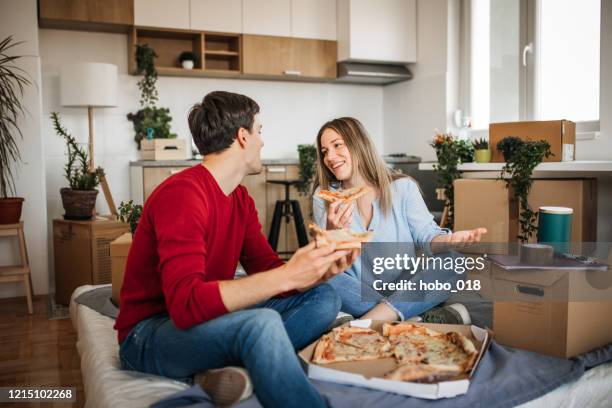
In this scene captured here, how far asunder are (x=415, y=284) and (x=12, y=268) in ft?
9.49

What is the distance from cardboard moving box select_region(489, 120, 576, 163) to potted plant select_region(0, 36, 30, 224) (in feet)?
10.6

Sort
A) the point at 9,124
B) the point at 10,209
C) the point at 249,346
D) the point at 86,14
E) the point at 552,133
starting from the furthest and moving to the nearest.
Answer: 1. the point at 86,14
2. the point at 9,124
3. the point at 10,209
4. the point at 552,133
5. the point at 249,346

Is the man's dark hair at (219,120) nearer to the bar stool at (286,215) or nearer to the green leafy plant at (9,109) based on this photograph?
the green leafy plant at (9,109)

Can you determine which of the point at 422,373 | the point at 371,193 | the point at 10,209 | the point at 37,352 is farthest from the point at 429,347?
the point at 10,209

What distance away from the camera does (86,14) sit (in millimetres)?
4586

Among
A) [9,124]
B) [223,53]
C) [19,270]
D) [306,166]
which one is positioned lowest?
[19,270]

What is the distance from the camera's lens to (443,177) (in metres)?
4.14

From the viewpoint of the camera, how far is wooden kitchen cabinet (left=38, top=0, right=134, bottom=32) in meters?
4.50

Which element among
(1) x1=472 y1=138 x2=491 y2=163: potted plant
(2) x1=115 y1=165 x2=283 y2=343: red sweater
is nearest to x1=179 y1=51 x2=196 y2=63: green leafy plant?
(1) x1=472 y1=138 x2=491 y2=163: potted plant

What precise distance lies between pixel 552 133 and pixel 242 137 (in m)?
2.50

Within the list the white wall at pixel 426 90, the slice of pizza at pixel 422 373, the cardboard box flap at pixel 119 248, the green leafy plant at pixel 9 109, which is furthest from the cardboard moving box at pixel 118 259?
the white wall at pixel 426 90

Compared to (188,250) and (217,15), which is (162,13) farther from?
(188,250)

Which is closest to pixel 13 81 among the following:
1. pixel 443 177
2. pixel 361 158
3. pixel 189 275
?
pixel 361 158

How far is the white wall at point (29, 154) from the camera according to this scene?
13.7ft
